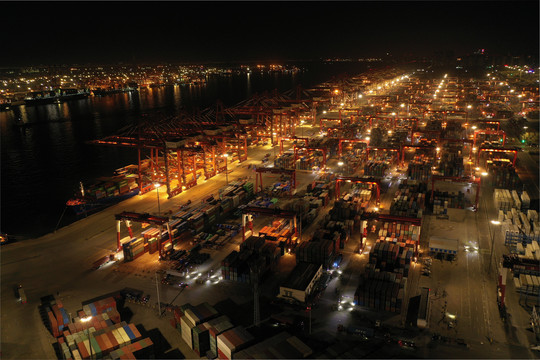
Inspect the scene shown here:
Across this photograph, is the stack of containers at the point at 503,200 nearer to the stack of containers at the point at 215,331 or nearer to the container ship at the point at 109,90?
the stack of containers at the point at 215,331

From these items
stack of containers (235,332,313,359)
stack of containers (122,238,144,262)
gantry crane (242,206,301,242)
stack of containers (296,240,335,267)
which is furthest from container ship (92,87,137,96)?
stack of containers (235,332,313,359)

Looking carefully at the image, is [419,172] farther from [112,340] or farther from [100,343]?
[100,343]

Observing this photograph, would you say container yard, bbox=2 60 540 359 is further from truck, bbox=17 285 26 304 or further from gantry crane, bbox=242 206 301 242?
truck, bbox=17 285 26 304

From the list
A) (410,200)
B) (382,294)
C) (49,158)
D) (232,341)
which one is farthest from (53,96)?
(382,294)

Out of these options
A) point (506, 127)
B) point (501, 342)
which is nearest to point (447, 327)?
point (501, 342)

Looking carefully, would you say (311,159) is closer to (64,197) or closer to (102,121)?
(64,197)

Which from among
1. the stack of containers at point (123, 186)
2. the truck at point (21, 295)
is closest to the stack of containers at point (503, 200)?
the stack of containers at point (123, 186)

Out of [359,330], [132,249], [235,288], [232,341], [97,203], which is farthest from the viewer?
[97,203]
